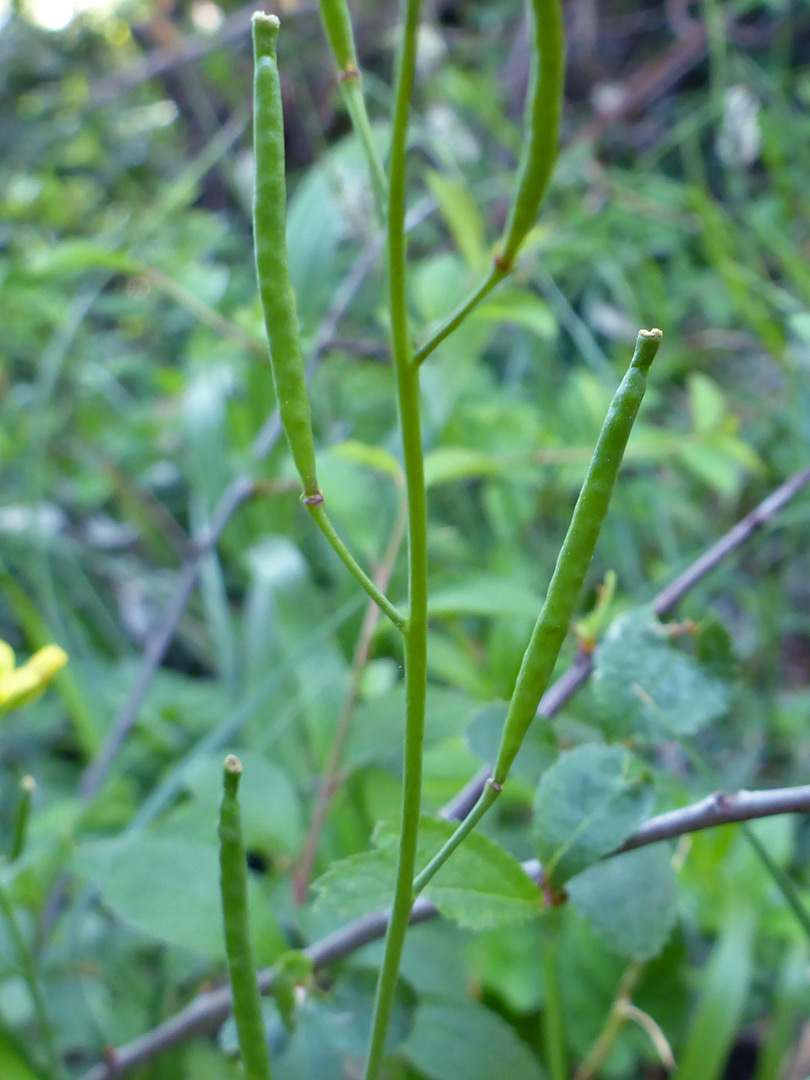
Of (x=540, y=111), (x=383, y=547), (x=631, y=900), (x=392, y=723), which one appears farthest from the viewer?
(x=383, y=547)

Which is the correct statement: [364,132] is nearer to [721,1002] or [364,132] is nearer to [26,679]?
[26,679]

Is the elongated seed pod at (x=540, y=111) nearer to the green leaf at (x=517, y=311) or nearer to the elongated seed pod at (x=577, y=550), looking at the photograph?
the elongated seed pod at (x=577, y=550)

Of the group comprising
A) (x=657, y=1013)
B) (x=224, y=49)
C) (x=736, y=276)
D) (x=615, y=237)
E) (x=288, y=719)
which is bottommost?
(x=657, y=1013)

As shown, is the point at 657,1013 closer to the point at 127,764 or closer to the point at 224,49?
the point at 127,764

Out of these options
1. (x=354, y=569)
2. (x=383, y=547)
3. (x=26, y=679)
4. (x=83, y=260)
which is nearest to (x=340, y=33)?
(x=354, y=569)

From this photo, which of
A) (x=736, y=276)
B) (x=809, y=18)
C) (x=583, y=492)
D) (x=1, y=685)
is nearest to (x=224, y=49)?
(x=809, y=18)

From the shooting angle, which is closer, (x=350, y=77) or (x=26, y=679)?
(x=350, y=77)
